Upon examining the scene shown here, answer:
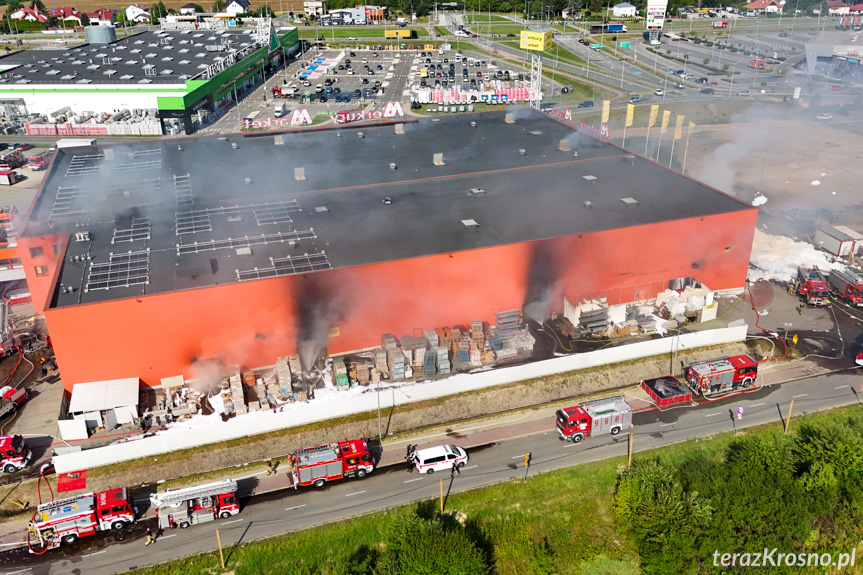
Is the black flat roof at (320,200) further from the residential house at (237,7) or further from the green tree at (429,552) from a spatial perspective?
the residential house at (237,7)

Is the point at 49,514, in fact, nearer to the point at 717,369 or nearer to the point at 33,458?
the point at 33,458

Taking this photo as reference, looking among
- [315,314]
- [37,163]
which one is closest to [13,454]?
[315,314]

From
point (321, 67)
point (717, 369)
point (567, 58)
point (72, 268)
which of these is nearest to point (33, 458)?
point (72, 268)

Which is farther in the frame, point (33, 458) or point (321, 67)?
point (321, 67)

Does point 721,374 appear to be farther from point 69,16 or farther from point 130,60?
point 69,16

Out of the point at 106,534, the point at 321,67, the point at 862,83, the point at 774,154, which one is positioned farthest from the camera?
the point at 321,67

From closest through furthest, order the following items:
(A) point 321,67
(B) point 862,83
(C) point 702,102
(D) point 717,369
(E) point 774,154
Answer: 1. (D) point 717,369
2. (E) point 774,154
3. (C) point 702,102
4. (B) point 862,83
5. (A) point 321,67

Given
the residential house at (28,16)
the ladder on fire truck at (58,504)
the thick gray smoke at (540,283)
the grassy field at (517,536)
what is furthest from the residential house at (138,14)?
the grassy field at (517,536)
